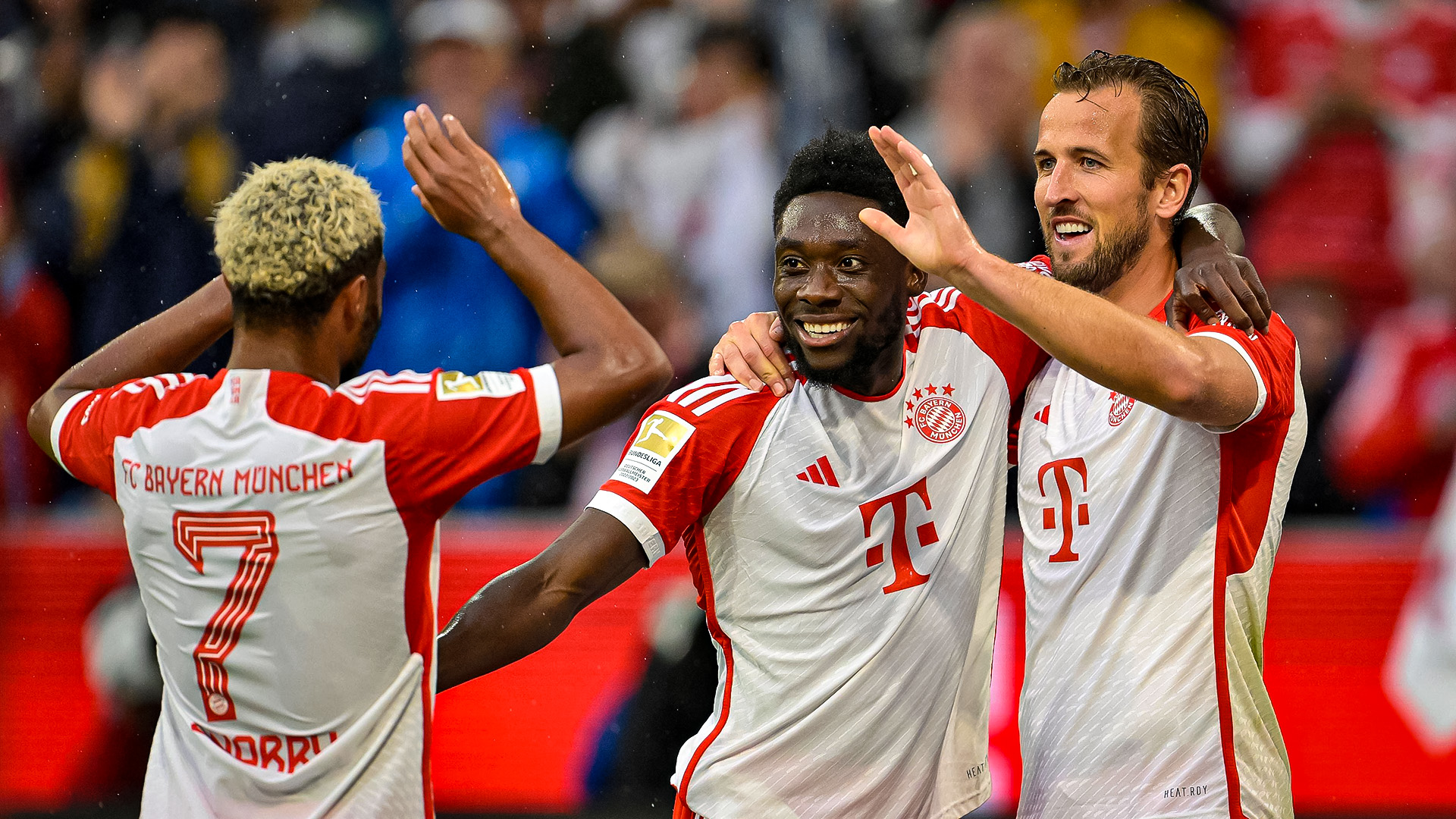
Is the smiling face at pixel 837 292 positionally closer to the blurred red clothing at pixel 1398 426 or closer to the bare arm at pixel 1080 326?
the bare arm at pixel 1080 326

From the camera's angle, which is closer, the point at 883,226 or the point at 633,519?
the point at 883,226

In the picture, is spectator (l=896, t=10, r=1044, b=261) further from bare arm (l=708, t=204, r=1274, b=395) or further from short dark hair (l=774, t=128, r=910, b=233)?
short dark hair (l=774, t=128, r=910, b=233)

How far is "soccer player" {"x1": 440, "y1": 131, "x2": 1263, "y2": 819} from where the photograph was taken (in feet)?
10.3

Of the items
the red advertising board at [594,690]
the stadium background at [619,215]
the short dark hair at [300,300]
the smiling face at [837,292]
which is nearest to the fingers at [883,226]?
the smiling face at [837,292]

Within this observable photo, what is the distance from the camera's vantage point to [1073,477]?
315cm

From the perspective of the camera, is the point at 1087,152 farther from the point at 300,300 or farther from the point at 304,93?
the point at 304,93

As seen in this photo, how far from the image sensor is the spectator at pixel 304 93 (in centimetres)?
790

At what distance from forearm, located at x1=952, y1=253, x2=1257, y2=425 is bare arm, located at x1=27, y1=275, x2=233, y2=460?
1609 mm

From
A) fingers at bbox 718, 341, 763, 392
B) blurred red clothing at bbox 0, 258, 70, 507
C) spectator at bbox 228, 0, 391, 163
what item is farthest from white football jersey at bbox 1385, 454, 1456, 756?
blurred red clothing at bbox 0, 258, 70, 507

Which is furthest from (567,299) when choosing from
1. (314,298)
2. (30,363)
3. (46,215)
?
(46,215)

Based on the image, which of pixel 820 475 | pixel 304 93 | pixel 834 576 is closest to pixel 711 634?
pixel 834 576

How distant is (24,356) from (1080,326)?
687 centimetres

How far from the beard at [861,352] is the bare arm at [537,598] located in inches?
23.5

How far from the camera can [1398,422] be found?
692 cm
